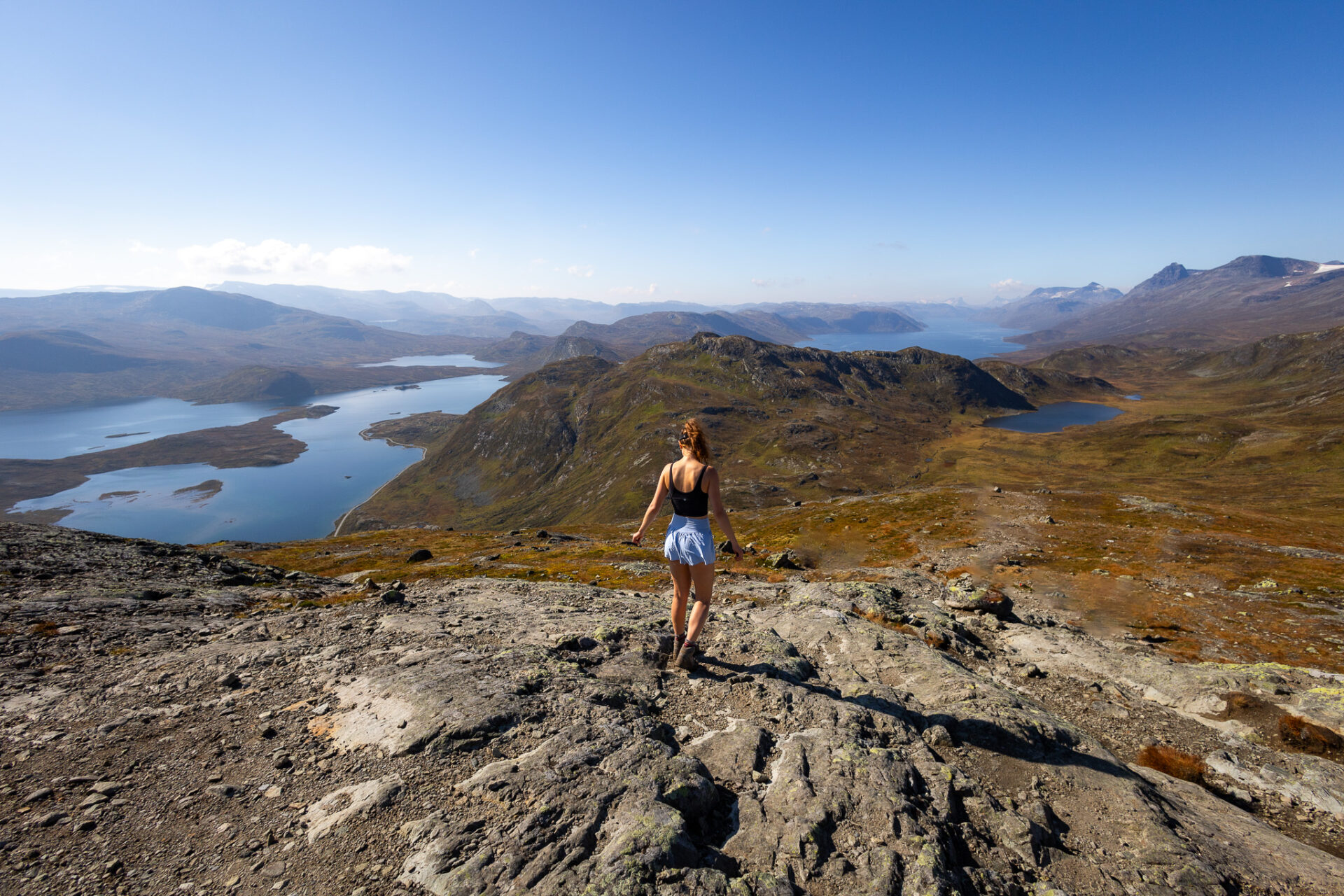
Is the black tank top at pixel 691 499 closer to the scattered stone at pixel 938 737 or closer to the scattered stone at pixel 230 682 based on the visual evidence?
the scattered stone at pixel 938 737

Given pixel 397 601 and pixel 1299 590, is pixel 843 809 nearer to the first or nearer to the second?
pixel 397 601

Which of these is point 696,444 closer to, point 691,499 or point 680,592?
point 691,499

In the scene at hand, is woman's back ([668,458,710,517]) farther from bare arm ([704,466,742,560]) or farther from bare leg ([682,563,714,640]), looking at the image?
bare leg ([682,563,714,640])

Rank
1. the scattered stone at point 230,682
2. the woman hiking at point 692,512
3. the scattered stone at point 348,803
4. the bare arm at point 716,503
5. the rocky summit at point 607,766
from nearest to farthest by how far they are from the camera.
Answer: the rocky summit at point 607,766, the scattered stone at point 348,803, the bare arm at point 716,503, the woman hiking at point 692,512, the scattered stone at point 230,682

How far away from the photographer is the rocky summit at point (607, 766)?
20.0ft

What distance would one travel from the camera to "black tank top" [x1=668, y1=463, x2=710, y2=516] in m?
9.43

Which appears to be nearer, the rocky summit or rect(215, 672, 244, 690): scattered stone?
the rocky summit

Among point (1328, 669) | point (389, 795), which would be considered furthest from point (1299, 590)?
point (389, 795)

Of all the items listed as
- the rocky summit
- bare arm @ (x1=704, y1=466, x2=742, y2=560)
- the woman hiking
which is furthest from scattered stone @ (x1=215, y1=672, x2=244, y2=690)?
bare arm @ (x1=704, y1=466, x2=742, y2=560)

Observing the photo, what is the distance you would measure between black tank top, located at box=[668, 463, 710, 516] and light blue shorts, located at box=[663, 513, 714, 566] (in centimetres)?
14

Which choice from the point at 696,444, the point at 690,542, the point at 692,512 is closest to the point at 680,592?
the point at 690,542

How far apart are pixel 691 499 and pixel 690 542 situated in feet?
2.83

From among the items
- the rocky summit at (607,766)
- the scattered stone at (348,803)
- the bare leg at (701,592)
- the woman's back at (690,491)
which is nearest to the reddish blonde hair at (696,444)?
the woman's back at (690,491)

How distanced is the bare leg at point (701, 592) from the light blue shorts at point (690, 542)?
0.21 metres
